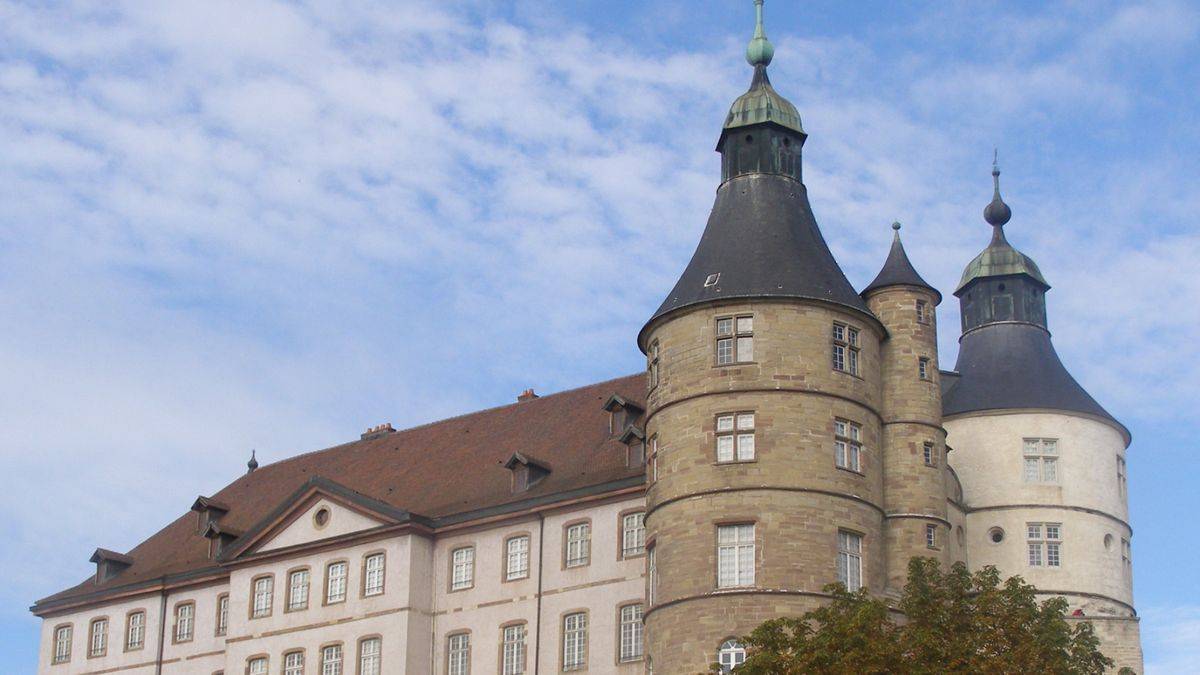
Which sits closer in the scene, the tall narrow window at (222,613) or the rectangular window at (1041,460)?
the rectangular window at (1041,460)

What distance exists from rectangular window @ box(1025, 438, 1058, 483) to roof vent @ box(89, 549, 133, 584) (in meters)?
30.5

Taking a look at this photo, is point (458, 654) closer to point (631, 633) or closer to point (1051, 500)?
point (631, 633)

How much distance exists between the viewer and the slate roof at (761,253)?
53.7 m

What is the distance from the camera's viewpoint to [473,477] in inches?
2507

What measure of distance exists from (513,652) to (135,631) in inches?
651

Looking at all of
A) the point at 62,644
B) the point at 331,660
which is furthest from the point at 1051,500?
the point at 62,644

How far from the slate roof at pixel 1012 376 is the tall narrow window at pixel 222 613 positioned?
2301 cm

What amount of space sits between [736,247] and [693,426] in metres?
5.33

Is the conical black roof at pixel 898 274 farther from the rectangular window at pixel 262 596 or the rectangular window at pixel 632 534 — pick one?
the rectangular window at pixel 262 596

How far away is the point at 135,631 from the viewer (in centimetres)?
6931

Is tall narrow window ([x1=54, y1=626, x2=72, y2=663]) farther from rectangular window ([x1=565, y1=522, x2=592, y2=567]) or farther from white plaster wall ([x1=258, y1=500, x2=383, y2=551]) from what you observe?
rectangular window ([x1=565, y1=522, x2=592, y2=567])

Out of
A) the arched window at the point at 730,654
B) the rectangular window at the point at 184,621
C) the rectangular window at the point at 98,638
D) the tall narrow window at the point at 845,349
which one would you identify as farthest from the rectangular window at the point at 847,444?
the rectangular window at the point at 98,638

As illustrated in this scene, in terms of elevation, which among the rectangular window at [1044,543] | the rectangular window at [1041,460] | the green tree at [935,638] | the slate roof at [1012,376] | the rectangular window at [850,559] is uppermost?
the slate roof at [1012,376]

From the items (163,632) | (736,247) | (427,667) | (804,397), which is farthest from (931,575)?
(163,632)
